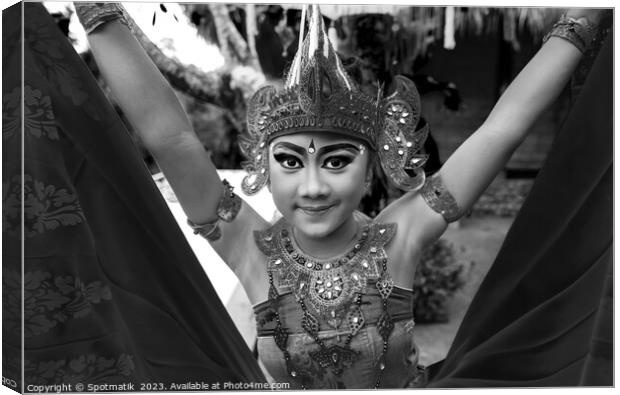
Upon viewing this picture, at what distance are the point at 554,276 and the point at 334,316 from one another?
809mm

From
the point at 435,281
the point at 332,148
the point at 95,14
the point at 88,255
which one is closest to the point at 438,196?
the point at 435,281

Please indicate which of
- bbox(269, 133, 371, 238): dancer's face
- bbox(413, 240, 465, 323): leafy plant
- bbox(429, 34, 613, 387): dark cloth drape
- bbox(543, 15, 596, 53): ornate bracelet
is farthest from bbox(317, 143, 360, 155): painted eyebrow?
bbox(543, 15, 596, 53): ornate bracelet

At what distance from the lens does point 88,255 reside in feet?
10.5

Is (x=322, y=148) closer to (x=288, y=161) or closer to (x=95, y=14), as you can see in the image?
(x=288, y=161)

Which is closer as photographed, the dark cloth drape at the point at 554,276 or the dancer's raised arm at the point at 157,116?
the dancer's raised arm at the point at 157,116

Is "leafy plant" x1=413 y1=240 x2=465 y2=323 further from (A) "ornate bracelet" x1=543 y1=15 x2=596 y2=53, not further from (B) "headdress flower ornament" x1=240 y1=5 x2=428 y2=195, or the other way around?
(A) "ornate bracelet" x1=543 y1=15 x2=596 y2=53

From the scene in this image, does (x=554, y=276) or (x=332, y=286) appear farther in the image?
(x=554, y=276)

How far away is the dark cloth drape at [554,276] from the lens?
3.52m

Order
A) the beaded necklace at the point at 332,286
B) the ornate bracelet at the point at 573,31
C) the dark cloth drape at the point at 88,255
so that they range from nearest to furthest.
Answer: the dark cloth drape at the point at 88,255
the beaded necklace at the point at 332,286
the ornate bracelet at the point at 573,31

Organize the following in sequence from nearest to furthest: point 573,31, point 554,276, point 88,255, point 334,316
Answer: point 88,255
point 334,316
point 573,31
point 554,276

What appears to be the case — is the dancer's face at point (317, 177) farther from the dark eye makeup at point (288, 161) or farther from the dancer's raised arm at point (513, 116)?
the dancer's raised arm at point (513, 116)

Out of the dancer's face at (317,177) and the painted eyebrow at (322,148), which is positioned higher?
the painted eyebrow at (322,148)

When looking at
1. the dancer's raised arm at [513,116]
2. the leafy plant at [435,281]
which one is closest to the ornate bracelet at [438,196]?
the dancer's raised arm at [513,116]

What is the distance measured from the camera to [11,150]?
3229 mm
